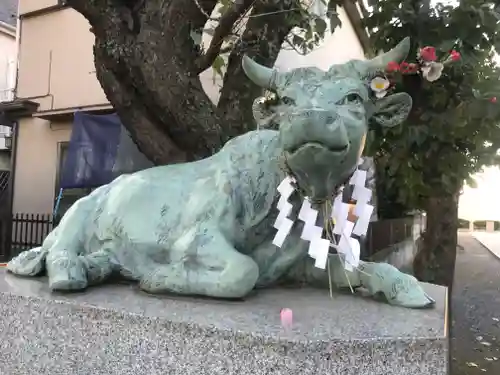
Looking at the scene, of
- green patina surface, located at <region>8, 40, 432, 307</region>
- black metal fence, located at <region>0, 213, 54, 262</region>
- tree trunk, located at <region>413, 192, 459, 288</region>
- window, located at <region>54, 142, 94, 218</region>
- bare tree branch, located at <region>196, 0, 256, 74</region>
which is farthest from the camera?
black metal fence, located at <region>0, 213, 54, 262</region>

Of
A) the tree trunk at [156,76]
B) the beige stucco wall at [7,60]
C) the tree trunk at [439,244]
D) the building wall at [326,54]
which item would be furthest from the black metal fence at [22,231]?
the tree trunk at [439,244]

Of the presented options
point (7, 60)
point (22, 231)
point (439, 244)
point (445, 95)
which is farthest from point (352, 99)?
point (7, 60)

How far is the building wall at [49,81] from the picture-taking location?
9.27 m

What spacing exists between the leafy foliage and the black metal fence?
7155 millimetres

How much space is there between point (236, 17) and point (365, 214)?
2278 millimetres

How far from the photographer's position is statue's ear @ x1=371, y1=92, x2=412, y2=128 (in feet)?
6.35

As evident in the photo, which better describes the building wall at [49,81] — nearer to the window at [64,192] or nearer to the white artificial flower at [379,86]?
the window at [64,192]

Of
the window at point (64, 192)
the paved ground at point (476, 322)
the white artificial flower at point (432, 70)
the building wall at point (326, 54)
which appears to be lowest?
the paved ground at point (476, 322)

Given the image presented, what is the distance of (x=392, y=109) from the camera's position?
6.39 ft

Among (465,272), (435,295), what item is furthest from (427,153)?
(465,272)

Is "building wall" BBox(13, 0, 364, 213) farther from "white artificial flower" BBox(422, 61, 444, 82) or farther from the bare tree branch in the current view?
"white artificial flower" BBox(422, 61, 444, 82)

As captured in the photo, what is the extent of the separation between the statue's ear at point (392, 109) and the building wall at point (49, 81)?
7.15 metres

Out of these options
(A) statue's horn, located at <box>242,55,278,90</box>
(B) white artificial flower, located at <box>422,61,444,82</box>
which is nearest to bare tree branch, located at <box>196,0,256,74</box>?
(B) white artificial flower, located at <box>422,61,444,82</box>

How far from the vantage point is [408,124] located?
10.6 ft
